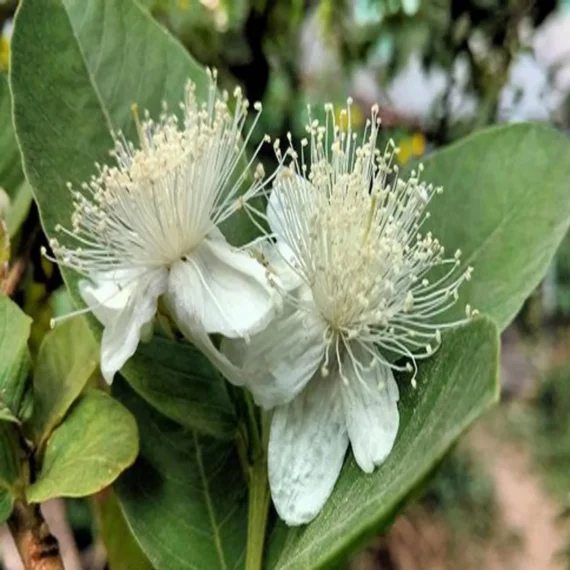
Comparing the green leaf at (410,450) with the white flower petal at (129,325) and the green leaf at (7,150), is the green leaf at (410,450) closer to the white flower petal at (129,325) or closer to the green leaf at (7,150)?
the white flower petal at (129,325)

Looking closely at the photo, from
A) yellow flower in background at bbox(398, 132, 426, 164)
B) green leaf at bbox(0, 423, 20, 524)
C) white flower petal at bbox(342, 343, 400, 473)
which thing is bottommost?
yellow flower in background at bbox(398, 132, 426, 164)

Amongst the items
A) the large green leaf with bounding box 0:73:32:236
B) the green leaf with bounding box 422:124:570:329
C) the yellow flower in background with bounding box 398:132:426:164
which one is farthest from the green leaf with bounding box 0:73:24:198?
the yellow flower in background with bounding box 398:132:426:164

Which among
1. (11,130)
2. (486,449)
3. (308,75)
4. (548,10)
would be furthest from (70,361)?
(486,449)

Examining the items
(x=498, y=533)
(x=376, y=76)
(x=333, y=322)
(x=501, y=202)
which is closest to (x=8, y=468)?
(x=333, y=322)

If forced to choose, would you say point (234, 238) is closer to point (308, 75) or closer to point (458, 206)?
point (458, 206)

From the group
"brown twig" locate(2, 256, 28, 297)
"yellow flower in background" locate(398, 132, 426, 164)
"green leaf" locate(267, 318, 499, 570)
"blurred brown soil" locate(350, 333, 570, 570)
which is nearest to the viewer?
"green leaf" locate(267, 318, 499, 570)

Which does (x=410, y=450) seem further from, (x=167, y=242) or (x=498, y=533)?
(x=498, y=533)

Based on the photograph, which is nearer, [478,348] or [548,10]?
[478,348]

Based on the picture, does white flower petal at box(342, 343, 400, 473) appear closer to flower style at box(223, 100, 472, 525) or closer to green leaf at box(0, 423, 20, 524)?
flower style at box(223, 100, 472, 525)
